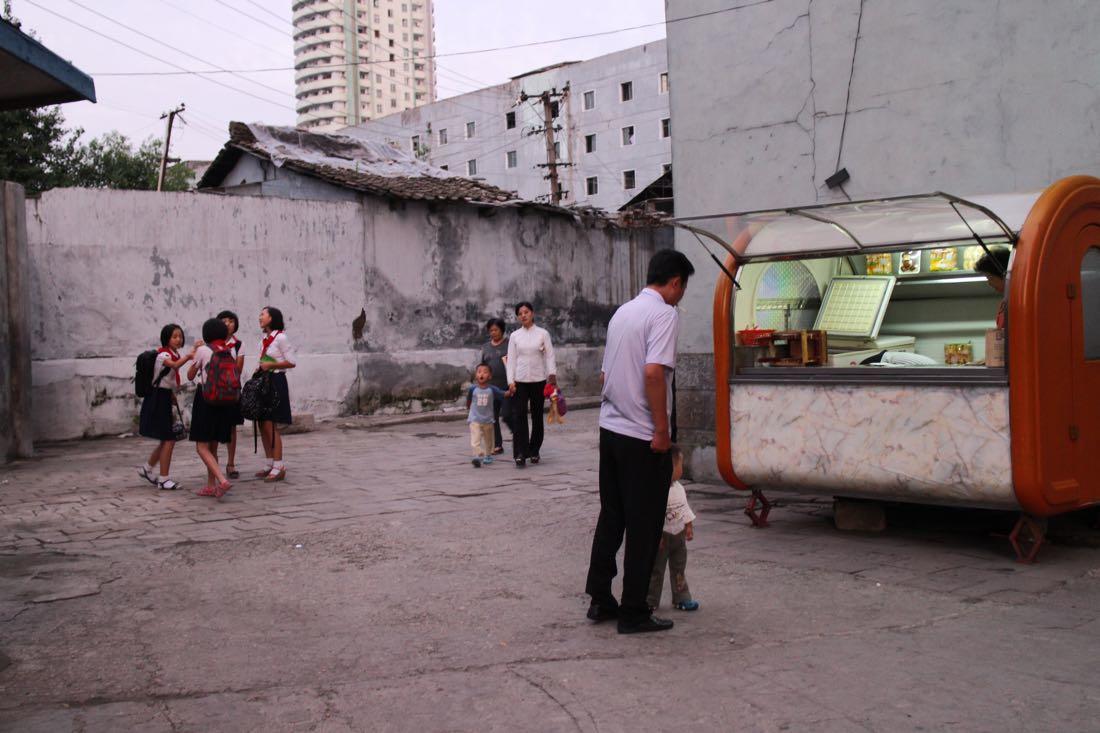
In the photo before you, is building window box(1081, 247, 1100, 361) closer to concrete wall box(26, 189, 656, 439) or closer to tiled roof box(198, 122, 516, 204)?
concrete wall box(26, 189, 656, 439)

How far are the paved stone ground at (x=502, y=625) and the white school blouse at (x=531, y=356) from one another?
254 cm

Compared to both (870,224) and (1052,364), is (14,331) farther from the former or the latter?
(1052,364)

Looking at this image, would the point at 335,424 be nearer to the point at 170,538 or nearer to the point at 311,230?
the point at 311,230

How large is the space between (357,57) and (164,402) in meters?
135

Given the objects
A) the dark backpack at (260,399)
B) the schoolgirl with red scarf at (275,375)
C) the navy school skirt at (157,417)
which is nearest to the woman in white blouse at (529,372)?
the schoolgirl with red scarf at (275,375)

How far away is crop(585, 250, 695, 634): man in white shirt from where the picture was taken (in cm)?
503

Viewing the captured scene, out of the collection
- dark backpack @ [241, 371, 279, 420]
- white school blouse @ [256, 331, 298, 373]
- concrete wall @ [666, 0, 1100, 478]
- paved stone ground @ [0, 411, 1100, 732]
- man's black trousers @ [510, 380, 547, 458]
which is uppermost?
concrete wall @ [666, 0, 1100, 478]

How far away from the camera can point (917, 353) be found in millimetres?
7832

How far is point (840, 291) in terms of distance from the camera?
8.24m

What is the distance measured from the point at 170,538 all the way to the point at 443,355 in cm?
1096

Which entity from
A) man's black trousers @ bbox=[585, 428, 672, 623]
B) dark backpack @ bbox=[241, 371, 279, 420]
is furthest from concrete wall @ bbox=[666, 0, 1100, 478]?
man's black trousers @ bbox=[585, 428, 672, 623]

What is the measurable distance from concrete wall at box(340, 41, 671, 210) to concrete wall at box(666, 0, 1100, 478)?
145 ft

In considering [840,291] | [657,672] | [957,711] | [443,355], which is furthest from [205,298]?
[957,711]

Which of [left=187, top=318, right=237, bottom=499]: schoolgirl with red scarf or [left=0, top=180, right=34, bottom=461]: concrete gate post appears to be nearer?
[left=187, top=318, right=237, bottom=499]: schoolgirl with red scarf
